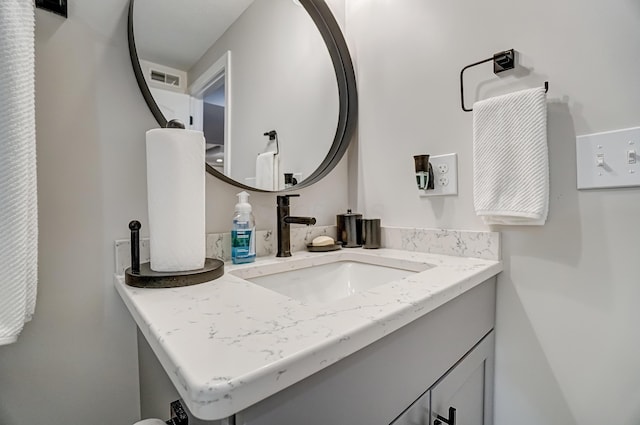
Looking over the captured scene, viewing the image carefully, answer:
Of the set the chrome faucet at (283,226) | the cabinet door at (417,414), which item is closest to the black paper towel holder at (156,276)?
the chrome faucet at (283,226)

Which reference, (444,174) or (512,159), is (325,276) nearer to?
(444,174)

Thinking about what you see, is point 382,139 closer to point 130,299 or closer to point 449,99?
point 449,99

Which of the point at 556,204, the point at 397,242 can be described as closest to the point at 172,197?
the point at 397,242

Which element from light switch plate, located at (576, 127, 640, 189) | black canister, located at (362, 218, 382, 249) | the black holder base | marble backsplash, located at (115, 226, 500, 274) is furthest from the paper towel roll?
light switch plate, located at (576, 127, 640, 189)

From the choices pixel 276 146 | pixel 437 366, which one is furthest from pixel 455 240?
pixel 276 146

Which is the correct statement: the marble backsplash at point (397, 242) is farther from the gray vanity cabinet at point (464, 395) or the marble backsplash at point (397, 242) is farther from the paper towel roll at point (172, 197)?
the gray vanity cabinet at point (464, 395)

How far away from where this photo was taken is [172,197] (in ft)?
2.06

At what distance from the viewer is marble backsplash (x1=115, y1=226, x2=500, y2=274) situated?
74 centimetres

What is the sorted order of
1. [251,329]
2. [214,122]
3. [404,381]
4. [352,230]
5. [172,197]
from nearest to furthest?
[251,329] < [404,381] < [172,197] < [214,122] < [352,230]

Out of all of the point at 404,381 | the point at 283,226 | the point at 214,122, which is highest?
the point at 214,122

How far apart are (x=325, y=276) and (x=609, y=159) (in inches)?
30.1

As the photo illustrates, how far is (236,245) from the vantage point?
814 mm

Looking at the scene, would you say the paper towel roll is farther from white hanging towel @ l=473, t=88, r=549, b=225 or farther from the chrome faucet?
white hanging towel @ l=473, t=88, r=549, b=225

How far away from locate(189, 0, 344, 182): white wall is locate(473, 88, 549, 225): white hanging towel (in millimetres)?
550
